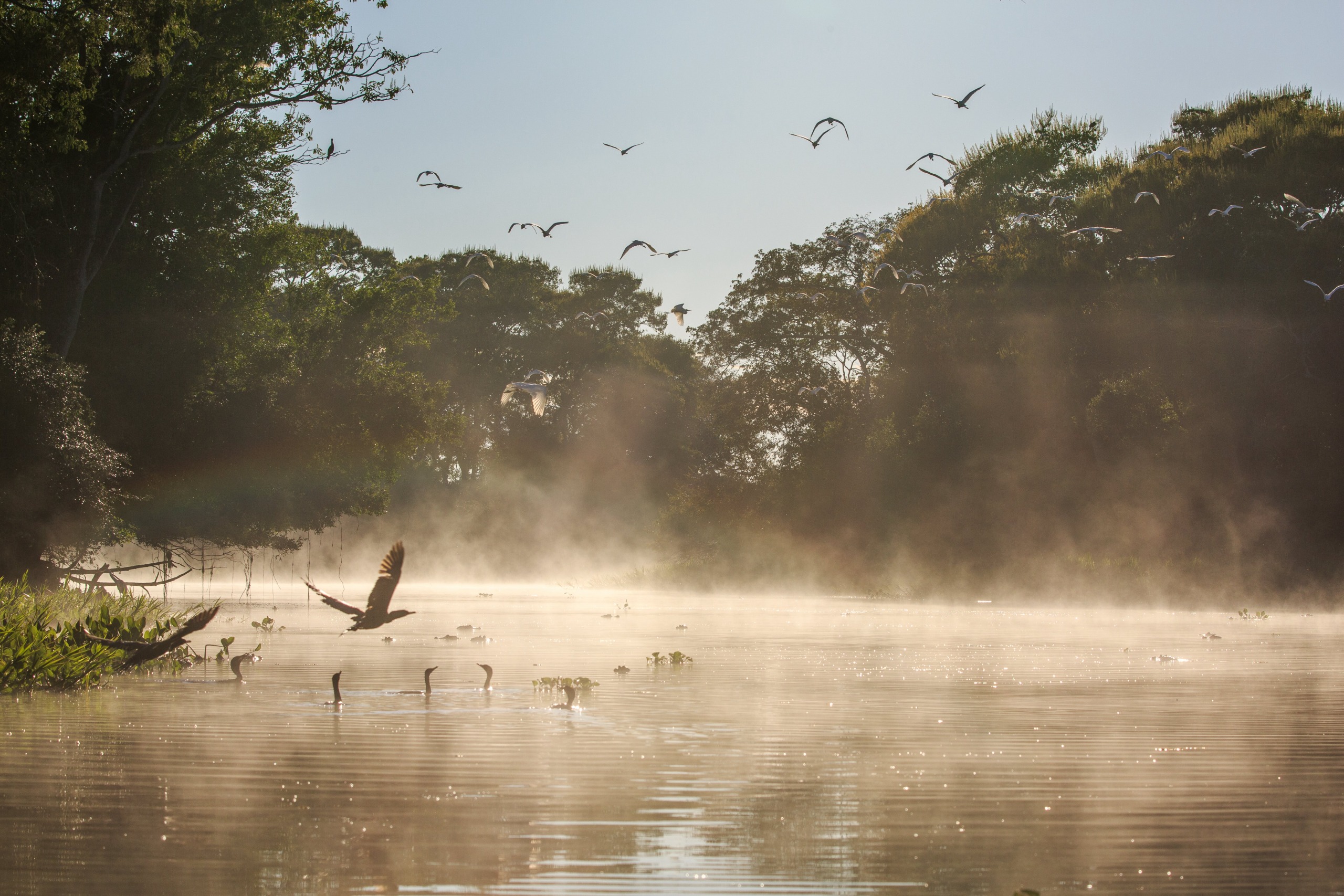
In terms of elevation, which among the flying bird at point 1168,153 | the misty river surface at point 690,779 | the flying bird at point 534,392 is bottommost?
the misty river surface at point 690,779

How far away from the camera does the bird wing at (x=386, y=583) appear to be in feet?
43.1

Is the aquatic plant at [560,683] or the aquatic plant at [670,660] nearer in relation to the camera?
the aquatic plant at [560,683]

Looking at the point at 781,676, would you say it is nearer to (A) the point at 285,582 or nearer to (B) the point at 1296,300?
(B) the point at 1296,300

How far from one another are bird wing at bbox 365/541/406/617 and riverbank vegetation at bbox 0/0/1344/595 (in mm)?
12011

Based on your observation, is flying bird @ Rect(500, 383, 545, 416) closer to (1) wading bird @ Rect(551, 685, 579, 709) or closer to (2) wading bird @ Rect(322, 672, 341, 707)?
(1) wading bird @ Rect(551, 685, 579, 709)

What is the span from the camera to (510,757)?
432 inches

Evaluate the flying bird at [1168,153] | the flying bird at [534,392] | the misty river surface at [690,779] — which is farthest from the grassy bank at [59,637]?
the flying bird at [1168,153]

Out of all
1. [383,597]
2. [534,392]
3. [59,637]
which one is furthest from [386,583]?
[534,392]

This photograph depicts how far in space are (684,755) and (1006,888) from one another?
456 cm

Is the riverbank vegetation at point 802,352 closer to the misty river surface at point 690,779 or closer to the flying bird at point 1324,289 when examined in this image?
the flying bird at point 1324,289

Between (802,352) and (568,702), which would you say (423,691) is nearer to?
(568,702)

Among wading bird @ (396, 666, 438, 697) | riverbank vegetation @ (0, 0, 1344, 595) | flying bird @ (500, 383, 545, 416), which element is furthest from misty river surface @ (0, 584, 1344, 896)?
riverbank vegetation @ (0, 0, 1344, 595)

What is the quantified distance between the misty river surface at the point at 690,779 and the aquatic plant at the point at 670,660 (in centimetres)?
26

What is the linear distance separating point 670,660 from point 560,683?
437 centimetres
